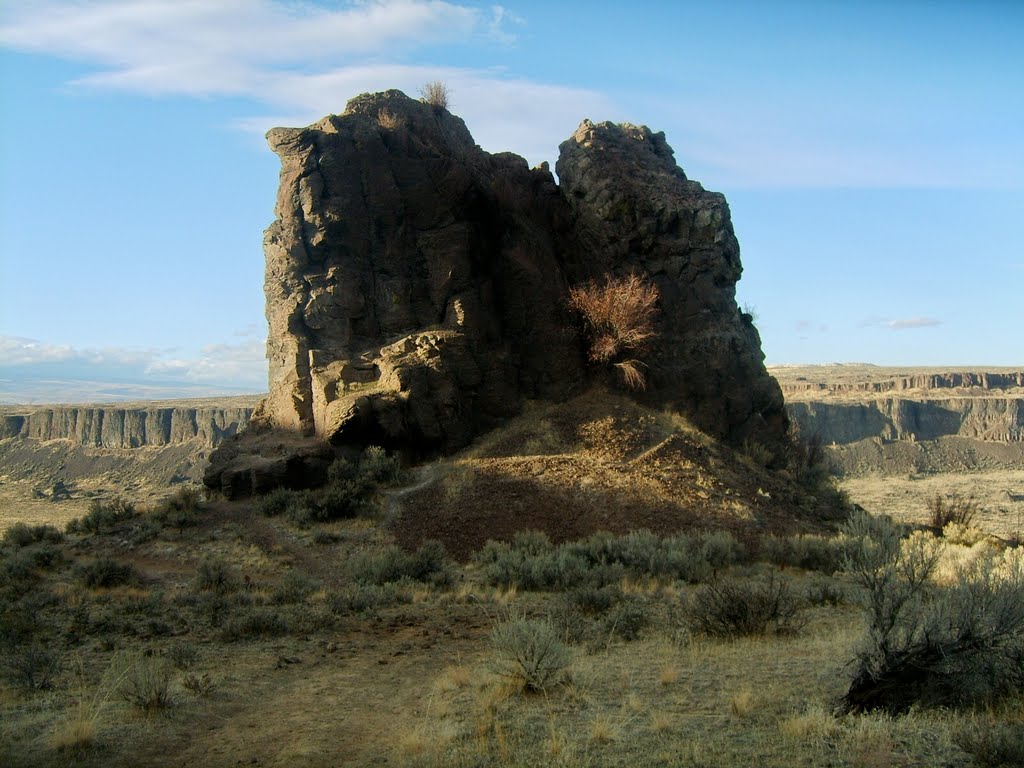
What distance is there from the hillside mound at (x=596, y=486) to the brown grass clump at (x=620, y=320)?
113 cm

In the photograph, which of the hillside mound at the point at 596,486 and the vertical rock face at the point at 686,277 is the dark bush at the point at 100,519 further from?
the vertical rock face at the point at 686,277

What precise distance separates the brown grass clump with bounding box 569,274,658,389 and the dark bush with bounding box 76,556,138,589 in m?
14.6

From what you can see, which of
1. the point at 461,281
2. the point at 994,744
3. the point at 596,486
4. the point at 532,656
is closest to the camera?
the point at 994,744

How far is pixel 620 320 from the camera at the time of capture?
85.5 ft

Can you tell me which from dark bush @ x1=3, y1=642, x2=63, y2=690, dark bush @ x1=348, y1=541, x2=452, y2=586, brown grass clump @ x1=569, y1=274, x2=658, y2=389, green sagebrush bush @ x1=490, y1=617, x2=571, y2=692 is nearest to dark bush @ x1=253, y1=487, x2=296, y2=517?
dark bush @ x1=348, y1=541, x2=452, y2=586

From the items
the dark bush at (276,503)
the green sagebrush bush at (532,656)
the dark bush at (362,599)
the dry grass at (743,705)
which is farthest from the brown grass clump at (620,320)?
the dry grass at (743,705)

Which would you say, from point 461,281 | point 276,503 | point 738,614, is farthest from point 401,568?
point 461,281

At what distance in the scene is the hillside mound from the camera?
21.0 m

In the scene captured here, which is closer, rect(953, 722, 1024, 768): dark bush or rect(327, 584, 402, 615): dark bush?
rect(953, 722, 1024, 768): dark bush

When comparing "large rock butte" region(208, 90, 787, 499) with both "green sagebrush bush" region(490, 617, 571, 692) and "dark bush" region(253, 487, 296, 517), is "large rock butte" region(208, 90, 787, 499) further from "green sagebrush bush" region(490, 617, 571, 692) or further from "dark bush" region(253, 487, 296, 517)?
"green sagebrush bush" region(490, 617, 571, 692)

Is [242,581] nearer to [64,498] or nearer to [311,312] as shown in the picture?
[311,312]

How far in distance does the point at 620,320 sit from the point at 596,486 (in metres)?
5.91

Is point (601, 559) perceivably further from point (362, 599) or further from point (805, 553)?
point (362, 599)

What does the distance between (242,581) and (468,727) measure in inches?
413
